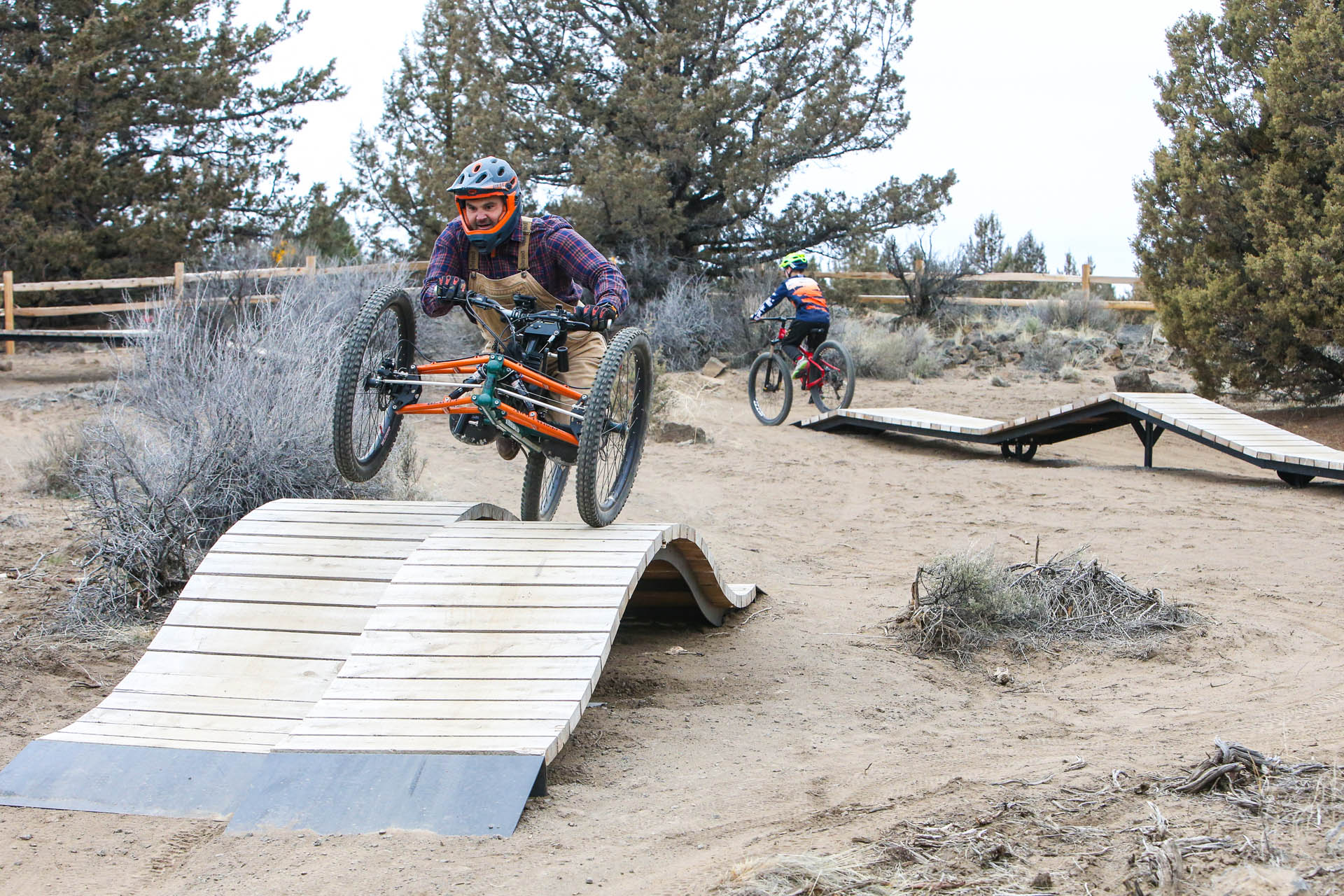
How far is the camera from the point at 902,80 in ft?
62.3

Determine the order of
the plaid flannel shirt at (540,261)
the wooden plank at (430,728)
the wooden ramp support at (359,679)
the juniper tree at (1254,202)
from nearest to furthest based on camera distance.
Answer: the wooden ramp support at (359,679)
the wooden plank at (430,728)
the plaid flannel shirt at (540,261)
the juniper tree at (1254,202)

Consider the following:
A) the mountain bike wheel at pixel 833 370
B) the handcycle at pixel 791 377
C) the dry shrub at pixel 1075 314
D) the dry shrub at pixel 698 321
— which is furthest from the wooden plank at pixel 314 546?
the dry shrub at pixel 1075 314

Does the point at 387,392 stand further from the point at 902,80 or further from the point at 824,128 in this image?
the point at 902,80

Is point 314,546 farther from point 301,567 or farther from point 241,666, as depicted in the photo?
point 241,666

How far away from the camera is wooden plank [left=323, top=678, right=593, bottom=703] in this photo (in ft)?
13.8

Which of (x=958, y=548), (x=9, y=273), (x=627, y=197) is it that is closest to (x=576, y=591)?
(x=958, y=548)

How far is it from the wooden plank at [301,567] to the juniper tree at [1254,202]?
1107 centimetres

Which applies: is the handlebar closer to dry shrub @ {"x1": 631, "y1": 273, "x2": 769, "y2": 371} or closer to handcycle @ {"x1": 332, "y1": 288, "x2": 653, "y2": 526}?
handcycle @ {"x1": 332, "y1": 288, "x2": 653, "y2": 526}

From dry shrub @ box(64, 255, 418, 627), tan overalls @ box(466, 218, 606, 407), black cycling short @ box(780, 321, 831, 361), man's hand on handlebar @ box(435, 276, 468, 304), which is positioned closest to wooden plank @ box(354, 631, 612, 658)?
tan overalls @ box(466, 218, 606, 407)

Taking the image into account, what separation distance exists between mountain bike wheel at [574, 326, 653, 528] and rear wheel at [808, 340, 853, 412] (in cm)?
784

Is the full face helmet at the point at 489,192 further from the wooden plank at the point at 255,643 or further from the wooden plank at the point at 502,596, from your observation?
the wooden plank at the point at 255,643

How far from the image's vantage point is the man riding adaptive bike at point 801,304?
13.3 m

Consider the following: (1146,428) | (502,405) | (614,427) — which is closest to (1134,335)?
(1146,428)

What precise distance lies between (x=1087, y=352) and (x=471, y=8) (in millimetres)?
11839
